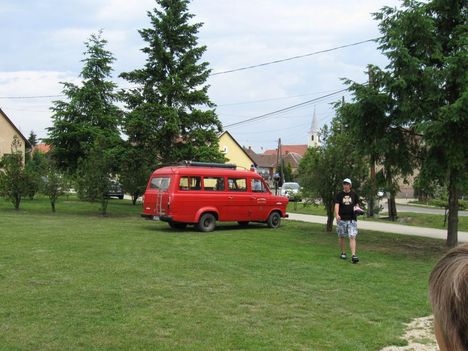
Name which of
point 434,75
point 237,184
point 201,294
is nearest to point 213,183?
point 237,184

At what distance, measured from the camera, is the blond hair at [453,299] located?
106 centimetres

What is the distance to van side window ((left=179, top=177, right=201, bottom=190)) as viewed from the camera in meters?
16.5

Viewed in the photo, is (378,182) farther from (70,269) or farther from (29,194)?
(29,194)

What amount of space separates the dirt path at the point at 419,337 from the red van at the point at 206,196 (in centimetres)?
1061

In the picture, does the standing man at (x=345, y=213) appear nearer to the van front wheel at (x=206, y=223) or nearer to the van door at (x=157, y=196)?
the van front wheel at (x=206, y=223)

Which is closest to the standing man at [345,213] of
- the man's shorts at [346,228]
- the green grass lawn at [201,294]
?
the man's shorts at [346,228]

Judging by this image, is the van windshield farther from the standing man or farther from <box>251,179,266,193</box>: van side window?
the standing man

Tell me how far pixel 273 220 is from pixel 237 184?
7.32 feet

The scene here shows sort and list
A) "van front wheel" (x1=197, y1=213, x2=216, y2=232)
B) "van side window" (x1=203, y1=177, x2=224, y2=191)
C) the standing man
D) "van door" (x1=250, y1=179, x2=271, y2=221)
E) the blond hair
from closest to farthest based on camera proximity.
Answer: the blond hair, the standing man, "van front wheel" (x1=197, y1=213, x2=216, y2=232), "van side window" (x1=203, y1=177, x2=224, y2=191), "van door" (x1=250, y1=179, x2=271, y2=221)

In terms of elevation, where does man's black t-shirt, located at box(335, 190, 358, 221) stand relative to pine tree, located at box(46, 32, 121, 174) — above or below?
below

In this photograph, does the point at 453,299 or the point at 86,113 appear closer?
the point at 453,299

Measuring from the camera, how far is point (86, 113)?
119 ft

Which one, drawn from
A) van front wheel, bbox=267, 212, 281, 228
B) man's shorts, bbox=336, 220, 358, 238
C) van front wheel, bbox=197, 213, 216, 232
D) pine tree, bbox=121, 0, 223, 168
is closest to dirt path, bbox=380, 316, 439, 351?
man's shorts, bbox=336, 220, 358, 238

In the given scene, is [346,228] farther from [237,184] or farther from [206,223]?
[237,184]
